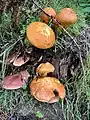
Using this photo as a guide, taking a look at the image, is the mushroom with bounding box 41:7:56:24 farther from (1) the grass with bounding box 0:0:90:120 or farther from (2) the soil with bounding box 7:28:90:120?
(2) the soil with bounding box 7:28:90:120

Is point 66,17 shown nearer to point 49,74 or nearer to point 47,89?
point 49,74

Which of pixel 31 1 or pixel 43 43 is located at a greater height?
pixel 31 1

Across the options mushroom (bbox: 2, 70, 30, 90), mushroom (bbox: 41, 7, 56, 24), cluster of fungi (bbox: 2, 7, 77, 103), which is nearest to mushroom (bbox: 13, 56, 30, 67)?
cluster of fungi (bbox: 2, 7, 77, 103)

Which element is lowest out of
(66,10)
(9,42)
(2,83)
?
(2,83)

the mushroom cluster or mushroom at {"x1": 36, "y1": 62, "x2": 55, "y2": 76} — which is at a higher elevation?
mushroom at {"x1": 36, "y1": 62, "x2": 55, "y2": 76}

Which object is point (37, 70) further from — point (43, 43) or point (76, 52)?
point (76, 52)

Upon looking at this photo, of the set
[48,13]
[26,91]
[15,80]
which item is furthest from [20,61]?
[48,13]

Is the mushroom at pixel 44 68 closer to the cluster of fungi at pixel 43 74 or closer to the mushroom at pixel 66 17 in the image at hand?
the cluster of fungi at pixel 43 74

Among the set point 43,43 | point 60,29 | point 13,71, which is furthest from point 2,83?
point 60,29
